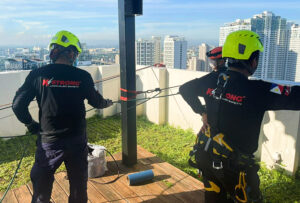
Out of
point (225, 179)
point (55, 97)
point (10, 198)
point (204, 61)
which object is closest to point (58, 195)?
point (10, 198)

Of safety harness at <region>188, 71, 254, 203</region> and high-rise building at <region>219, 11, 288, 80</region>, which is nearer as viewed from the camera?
safety harness at <region>188, 71, 254, 203</region>

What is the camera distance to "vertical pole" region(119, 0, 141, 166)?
352cm

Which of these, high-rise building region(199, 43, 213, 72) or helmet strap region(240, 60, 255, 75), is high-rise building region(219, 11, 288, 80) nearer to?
high-rise building region(199, 43, 213, 72)

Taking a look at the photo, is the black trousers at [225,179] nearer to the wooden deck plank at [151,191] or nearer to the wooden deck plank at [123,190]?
the wooden deck plank at [151,191]

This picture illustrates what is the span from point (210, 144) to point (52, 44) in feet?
5.67

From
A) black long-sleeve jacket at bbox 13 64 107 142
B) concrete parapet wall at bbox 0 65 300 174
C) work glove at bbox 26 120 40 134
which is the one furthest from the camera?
concrete parapet wall at bbox 0 65 300 174

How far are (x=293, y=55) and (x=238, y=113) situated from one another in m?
17.1

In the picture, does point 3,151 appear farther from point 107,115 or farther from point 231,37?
point 231,37

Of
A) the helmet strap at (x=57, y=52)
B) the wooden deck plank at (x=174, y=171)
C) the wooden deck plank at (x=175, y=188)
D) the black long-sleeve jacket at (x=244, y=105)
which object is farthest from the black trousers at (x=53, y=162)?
the wooden deck plank at (x=174, y=171)

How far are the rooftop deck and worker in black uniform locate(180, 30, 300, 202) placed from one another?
1260mm

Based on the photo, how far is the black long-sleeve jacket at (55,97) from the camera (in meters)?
2.15

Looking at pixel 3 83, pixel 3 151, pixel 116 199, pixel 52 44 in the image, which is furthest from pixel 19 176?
pixel 52 44

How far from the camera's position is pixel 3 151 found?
5.78 m

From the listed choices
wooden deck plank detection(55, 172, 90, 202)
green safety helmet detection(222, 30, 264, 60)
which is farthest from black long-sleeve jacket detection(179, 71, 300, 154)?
wooden deck plank detection(55, 172, 90, 202)
